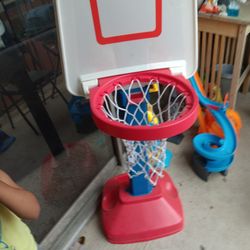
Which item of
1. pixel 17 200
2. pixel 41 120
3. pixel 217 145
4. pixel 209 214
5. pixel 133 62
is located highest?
pixel 133 62

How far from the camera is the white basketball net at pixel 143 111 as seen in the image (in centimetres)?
83

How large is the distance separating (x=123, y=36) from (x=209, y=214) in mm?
816

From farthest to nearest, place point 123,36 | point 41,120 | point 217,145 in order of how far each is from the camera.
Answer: point 217,145, point 41,120, point 123,36

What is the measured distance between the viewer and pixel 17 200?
595 mm

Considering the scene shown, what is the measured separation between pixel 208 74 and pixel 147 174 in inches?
30.2

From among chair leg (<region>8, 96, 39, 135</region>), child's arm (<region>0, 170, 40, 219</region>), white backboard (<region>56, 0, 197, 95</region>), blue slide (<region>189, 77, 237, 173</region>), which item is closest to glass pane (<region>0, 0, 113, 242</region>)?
chair leg (<region>8, 96, 39, 135</region>)

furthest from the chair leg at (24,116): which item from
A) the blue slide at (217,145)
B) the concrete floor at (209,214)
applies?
the blue slide at (217,145)

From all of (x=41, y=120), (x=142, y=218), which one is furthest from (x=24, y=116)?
(x=142, y=218)

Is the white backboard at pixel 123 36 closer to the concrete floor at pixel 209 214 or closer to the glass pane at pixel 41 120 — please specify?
the glass pane at pixel 41 120

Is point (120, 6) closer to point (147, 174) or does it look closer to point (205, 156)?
point (147, 174)

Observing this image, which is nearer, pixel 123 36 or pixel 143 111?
pixel 123 36

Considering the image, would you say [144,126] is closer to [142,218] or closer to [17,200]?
[17,200]

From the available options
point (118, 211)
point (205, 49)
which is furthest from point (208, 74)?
point (118, 211)

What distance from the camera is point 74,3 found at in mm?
699
